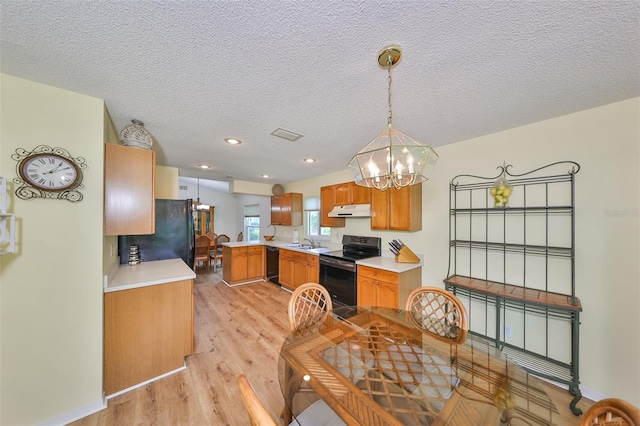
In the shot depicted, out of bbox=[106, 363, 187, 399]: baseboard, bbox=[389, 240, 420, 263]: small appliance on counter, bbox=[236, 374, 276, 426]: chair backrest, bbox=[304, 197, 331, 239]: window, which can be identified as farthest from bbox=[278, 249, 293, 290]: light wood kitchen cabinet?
bbox=[236, 374, 276, 426]: chair backrest

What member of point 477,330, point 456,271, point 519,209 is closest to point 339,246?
point 456,271

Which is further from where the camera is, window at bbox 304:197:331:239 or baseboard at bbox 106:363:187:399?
window at bbox 304:197:331:239

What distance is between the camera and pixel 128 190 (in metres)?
1.86

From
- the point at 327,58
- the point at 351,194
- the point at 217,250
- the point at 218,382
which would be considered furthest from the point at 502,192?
the point at 217,250

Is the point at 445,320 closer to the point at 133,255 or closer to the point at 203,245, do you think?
the point at 133,255

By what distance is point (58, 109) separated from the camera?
1.51 meters

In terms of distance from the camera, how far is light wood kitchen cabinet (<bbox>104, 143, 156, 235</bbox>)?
5.81 feet

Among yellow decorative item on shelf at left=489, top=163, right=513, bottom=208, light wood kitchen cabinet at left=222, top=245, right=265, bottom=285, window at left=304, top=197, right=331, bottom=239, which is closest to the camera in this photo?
yellow decorative item on shelf at left=489, top=163, right=513, bottom=208

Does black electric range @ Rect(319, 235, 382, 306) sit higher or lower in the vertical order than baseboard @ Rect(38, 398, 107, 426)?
higher

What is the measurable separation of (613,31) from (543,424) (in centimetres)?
182

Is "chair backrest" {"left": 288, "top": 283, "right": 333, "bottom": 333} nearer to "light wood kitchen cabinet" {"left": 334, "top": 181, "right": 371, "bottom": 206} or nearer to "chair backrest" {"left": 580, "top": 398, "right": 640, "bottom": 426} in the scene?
"chair backrest" {"left": 580, "top": 398, "right": 640, "bottom": 426}

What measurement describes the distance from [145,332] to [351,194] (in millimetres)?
3006

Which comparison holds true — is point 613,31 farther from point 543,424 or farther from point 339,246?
point 339,246

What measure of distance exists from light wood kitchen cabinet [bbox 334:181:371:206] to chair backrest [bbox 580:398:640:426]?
2.73 m
